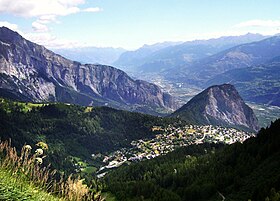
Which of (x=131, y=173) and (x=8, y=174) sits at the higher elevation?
(x=8, y=174)

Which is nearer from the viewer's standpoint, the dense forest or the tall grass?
the tall grass

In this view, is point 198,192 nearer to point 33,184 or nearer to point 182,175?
point 182,175

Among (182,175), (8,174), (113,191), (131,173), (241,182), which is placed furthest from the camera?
(131,173)

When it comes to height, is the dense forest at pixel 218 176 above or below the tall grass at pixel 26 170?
below

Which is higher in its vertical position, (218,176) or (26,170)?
(26,170)

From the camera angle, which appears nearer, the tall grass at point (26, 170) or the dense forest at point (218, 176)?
the tall grass at point (26, 170)

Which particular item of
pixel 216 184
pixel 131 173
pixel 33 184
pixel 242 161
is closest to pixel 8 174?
pixel 33 184

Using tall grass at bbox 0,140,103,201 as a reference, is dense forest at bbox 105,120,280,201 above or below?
below

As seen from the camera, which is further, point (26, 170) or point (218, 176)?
point (218, 176)
